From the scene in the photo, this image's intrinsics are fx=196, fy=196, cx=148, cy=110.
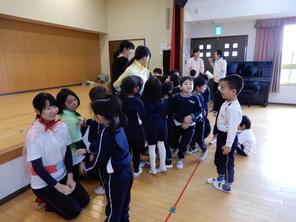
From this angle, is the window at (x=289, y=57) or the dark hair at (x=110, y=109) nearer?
the dark hair at (x=110, y=109)

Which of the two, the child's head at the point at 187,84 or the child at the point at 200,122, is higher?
the child's head at the point at 187,84

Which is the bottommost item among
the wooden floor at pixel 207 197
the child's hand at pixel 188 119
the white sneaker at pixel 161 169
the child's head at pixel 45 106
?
the wooden floor at pixel 207 197

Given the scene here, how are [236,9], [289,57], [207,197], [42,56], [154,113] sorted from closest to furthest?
1. [207,197]
2. [154,113]
3. [236,9]
4. [289,57]
5. [42,56]

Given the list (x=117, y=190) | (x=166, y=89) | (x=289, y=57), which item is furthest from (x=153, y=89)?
(x=289, y=57)

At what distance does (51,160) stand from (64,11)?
591 centimetres

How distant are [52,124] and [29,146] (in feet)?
0.73

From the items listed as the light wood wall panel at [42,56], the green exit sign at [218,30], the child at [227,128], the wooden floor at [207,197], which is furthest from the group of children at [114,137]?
the light wood wall panel at [42,56]

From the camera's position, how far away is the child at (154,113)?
197 cm

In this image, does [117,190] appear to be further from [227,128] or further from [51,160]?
[227,128]

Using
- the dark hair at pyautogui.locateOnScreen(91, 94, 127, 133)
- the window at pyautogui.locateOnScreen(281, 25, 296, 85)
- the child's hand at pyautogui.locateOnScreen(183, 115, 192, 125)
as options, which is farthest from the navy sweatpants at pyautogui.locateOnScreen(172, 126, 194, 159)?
the window at pyautogui.locateOnScreen(281, 25, 296, 85)

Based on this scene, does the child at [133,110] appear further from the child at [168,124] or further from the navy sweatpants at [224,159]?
the navy sweatpants at [224,159]

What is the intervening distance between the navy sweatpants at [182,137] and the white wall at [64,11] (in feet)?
16.4

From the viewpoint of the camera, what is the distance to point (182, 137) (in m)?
2.29

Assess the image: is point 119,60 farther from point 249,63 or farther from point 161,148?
point 249,63
